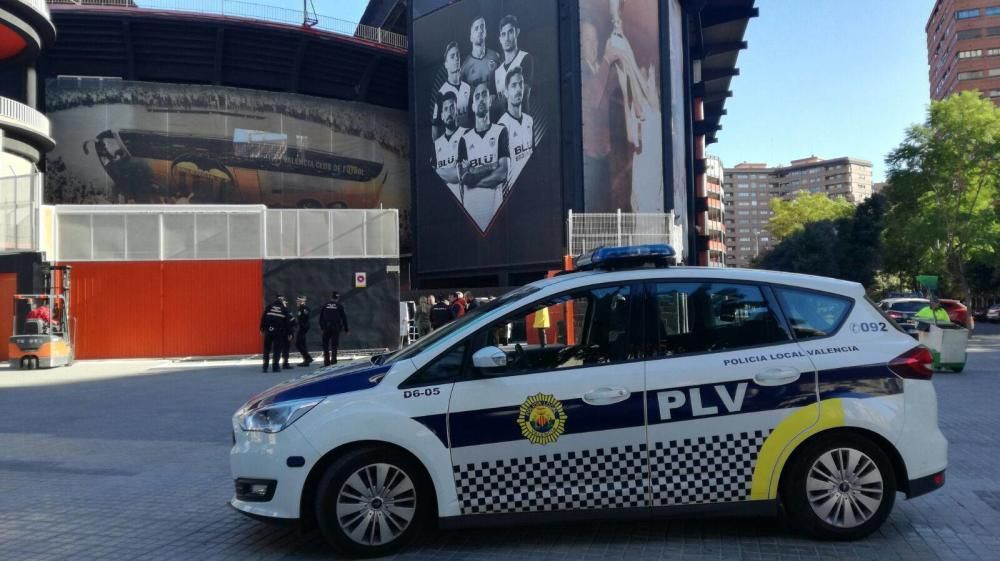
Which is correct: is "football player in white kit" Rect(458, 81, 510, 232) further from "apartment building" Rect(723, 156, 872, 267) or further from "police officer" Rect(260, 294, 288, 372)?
"apartment building" Rect(723, 156, 872, 267)

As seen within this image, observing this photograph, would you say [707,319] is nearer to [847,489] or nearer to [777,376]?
[777,376]

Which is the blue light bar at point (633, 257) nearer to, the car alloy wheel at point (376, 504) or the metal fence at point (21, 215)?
the car alloy wheel at point (376, 504)

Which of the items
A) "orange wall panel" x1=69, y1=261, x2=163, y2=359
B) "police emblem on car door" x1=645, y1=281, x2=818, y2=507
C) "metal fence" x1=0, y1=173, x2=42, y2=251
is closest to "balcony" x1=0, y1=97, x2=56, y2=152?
"metal fence" x1=0, y1=173, x2=42, y2=251

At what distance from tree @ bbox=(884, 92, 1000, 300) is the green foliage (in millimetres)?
22943

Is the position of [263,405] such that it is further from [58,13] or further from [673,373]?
[58,13]

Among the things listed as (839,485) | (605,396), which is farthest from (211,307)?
(839,485)

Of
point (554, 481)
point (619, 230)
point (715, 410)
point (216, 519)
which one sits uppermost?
point (619, 230)

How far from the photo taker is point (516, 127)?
98.4 feet

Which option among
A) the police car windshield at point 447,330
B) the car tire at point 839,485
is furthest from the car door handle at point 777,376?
the police car windshield at point 447,330

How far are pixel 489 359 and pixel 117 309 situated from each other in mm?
21597

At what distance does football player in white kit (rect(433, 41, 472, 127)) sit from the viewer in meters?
31.8

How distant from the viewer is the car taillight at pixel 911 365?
4719 mm

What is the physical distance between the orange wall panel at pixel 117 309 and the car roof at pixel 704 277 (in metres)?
21.0

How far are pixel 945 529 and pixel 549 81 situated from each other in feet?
83.9
